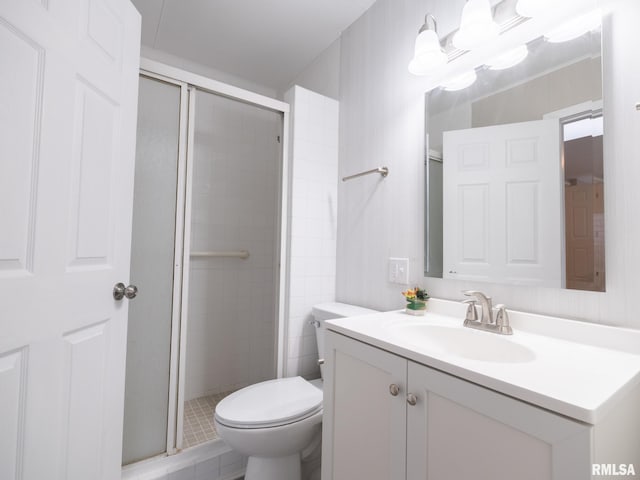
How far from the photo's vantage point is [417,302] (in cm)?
117

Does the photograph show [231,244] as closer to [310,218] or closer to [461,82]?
[310,218]

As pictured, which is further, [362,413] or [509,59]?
[509,59]

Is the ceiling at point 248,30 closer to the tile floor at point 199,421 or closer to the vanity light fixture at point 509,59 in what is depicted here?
the vanity light fixture at point 509,59

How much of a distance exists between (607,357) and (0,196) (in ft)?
4.63

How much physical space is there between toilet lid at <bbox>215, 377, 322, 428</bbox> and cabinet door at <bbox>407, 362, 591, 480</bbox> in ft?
1.82

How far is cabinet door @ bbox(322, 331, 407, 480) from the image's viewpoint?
0.76 metres

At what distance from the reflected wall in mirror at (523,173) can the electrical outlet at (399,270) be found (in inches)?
4.3

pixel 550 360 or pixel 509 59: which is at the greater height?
pixel 509 59

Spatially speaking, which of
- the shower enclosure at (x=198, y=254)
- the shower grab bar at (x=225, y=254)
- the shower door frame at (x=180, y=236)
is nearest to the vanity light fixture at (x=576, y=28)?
the shower enclosure at (x=198, y=254)

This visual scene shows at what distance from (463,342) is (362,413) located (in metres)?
0.38

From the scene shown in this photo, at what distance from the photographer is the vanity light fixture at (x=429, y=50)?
1.16 meters

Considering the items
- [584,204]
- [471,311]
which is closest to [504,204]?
[584,204]

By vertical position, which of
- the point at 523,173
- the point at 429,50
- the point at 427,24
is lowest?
the point at 523,173

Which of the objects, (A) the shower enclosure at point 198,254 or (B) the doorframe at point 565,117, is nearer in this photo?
(B) the doorframe at point 565,117
